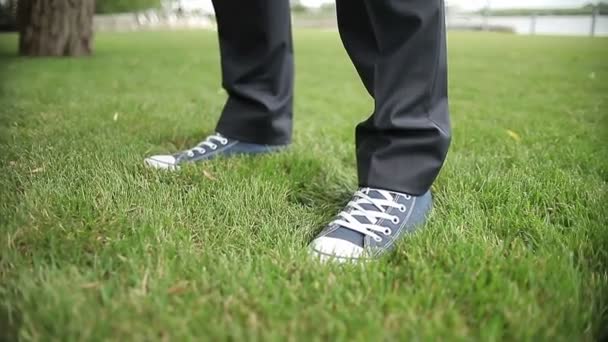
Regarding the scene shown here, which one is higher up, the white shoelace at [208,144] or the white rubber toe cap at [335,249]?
the white shoelace at [208,144]

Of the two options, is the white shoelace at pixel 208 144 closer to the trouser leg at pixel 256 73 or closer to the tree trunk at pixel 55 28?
the trouser leg at pixel 256 73

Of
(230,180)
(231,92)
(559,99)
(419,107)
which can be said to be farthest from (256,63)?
(559,99)

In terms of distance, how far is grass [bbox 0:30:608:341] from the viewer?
2.03 ft

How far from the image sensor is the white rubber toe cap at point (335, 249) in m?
0.83

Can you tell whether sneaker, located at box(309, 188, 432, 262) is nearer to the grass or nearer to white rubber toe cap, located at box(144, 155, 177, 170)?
the grass

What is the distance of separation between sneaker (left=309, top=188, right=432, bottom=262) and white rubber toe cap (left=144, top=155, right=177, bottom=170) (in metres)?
0.53

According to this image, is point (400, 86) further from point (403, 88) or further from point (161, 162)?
point (161, 162)

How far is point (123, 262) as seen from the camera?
2.52ft

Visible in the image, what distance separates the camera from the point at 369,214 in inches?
36.6

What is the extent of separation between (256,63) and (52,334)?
3.29 feet

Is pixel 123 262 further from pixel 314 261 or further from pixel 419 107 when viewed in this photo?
pixel 419 107

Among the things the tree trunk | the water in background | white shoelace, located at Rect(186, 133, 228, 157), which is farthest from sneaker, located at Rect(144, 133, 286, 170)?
the tree trunk

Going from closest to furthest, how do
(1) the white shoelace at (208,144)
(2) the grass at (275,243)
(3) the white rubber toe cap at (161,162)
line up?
(2) the grass at (275,243) → (3) the white rubber toe cap at (161,162) → (1) the white shoelace at (208,144)

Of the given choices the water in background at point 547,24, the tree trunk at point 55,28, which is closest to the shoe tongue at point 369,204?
the water in background at point 547,24
